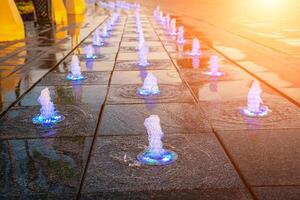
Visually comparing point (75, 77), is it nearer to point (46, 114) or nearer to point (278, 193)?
point (46, 114)

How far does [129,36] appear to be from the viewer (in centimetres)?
1920

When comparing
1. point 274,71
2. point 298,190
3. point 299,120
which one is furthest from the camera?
point 274,71

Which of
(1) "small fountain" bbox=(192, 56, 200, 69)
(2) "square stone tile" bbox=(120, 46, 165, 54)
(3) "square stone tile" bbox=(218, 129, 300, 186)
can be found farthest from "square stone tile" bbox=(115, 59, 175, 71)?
(3) "square stone tile" bbox=(218, 129, 300, 186)

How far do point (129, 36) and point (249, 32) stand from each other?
5.61m

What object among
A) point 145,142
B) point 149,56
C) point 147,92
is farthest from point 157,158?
point 149,56

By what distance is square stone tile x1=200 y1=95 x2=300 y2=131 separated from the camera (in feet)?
20.2

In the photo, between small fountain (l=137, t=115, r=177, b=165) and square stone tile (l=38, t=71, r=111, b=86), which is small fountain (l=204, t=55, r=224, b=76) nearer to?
square stone tile (l=38, t=71, r=111, b=86)

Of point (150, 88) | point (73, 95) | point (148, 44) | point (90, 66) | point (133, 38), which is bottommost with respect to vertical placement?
point (133, 38)

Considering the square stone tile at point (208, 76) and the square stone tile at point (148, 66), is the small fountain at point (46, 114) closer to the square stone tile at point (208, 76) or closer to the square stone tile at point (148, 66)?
the square stone tile at point (208, 76)

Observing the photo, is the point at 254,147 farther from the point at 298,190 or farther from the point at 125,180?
the point at 125,180

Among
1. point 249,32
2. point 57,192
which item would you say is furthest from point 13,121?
point 249,32

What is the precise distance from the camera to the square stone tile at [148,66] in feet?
36.1

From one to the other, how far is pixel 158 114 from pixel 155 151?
1690 mm

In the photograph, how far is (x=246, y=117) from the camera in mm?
6566
